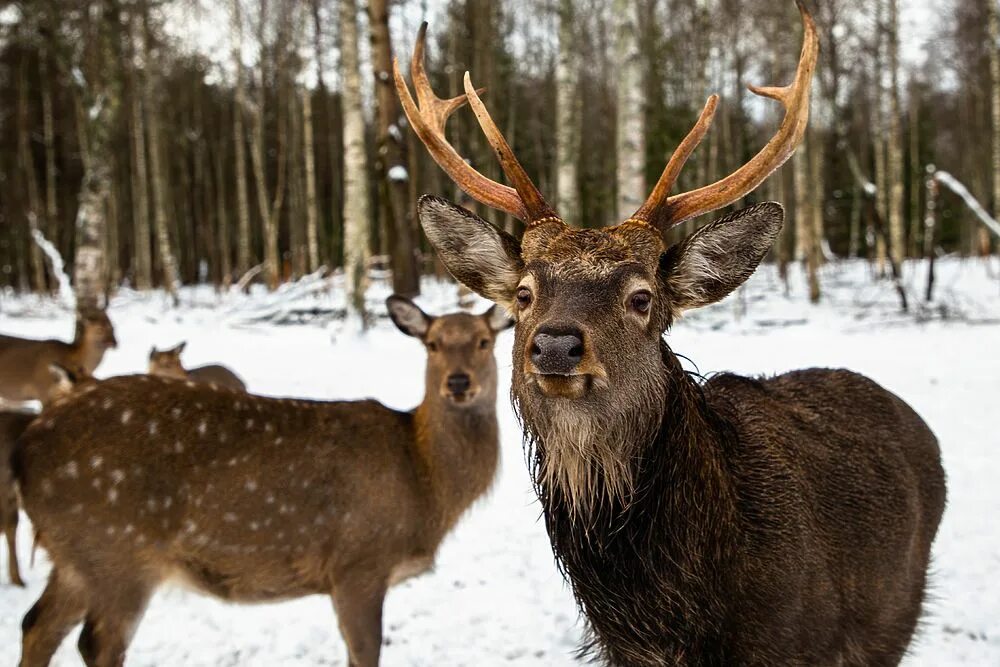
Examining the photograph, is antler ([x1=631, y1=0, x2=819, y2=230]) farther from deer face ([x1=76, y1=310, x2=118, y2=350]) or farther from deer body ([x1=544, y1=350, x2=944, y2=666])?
deer face ([x1=76, y1=310, x2=118, y2=350])

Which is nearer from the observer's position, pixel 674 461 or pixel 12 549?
pixel 674 461

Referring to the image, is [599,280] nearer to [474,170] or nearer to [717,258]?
[717,258]

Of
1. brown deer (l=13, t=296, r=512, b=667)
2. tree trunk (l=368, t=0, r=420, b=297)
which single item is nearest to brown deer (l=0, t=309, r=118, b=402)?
tree trunk (l=368, t=0, r=420, b=297)

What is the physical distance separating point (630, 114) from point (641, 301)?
23.1 ft

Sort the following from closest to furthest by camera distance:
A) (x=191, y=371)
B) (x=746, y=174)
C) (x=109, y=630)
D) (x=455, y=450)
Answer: (x=746, y=174) → (x=109, y=630) → (x=455, y=450) → (x=191, y=371)

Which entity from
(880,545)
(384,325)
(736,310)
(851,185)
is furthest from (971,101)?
(880,545)

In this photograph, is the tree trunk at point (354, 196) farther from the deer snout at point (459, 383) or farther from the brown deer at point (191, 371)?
the deer snout at point (459, 383)

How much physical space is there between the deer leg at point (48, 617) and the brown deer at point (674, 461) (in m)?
2.40

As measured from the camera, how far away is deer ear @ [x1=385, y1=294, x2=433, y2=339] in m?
5.01

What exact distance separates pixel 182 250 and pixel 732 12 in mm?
27967

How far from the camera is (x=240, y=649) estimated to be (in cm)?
423

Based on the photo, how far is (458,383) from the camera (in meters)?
4.49

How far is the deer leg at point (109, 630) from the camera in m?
3.40

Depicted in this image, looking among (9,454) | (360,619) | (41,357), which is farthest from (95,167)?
(360,619)
